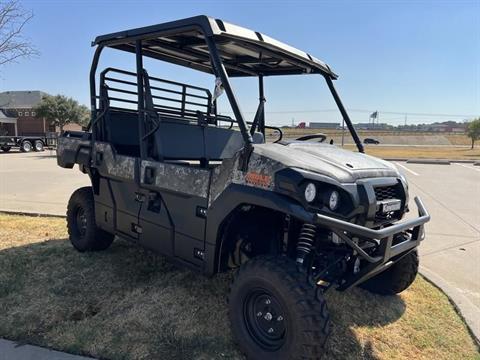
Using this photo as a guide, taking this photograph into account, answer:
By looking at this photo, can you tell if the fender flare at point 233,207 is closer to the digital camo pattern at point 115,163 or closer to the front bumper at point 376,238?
the front bumper at point 376,238

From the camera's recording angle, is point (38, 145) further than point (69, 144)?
Yes

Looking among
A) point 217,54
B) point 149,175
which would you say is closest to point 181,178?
point 149,175

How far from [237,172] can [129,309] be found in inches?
61.6

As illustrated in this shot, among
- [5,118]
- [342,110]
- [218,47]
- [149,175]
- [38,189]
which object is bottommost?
[38,189]

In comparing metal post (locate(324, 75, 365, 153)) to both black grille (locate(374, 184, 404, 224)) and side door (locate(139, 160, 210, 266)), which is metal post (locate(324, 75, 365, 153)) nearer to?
black grille (locate(374, 184, 404, 224))

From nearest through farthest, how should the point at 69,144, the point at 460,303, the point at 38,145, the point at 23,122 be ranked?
the point at 460,303 → the point at 69,144 → the point at 38,145 → the point at 23,122

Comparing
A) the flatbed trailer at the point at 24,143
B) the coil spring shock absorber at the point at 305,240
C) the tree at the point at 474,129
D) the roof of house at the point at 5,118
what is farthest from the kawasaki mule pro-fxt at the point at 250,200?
the tree at the point at 474,129

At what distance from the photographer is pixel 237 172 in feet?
8.48

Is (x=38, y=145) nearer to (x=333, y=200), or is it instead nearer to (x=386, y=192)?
(x=386, y=192)

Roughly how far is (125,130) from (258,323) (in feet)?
Result: 8.39

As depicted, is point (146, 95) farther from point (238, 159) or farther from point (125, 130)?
point (238, 159)

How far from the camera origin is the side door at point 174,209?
2.91 meters

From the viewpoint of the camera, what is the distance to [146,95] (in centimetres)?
337

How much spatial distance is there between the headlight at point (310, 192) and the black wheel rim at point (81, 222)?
317 cm
